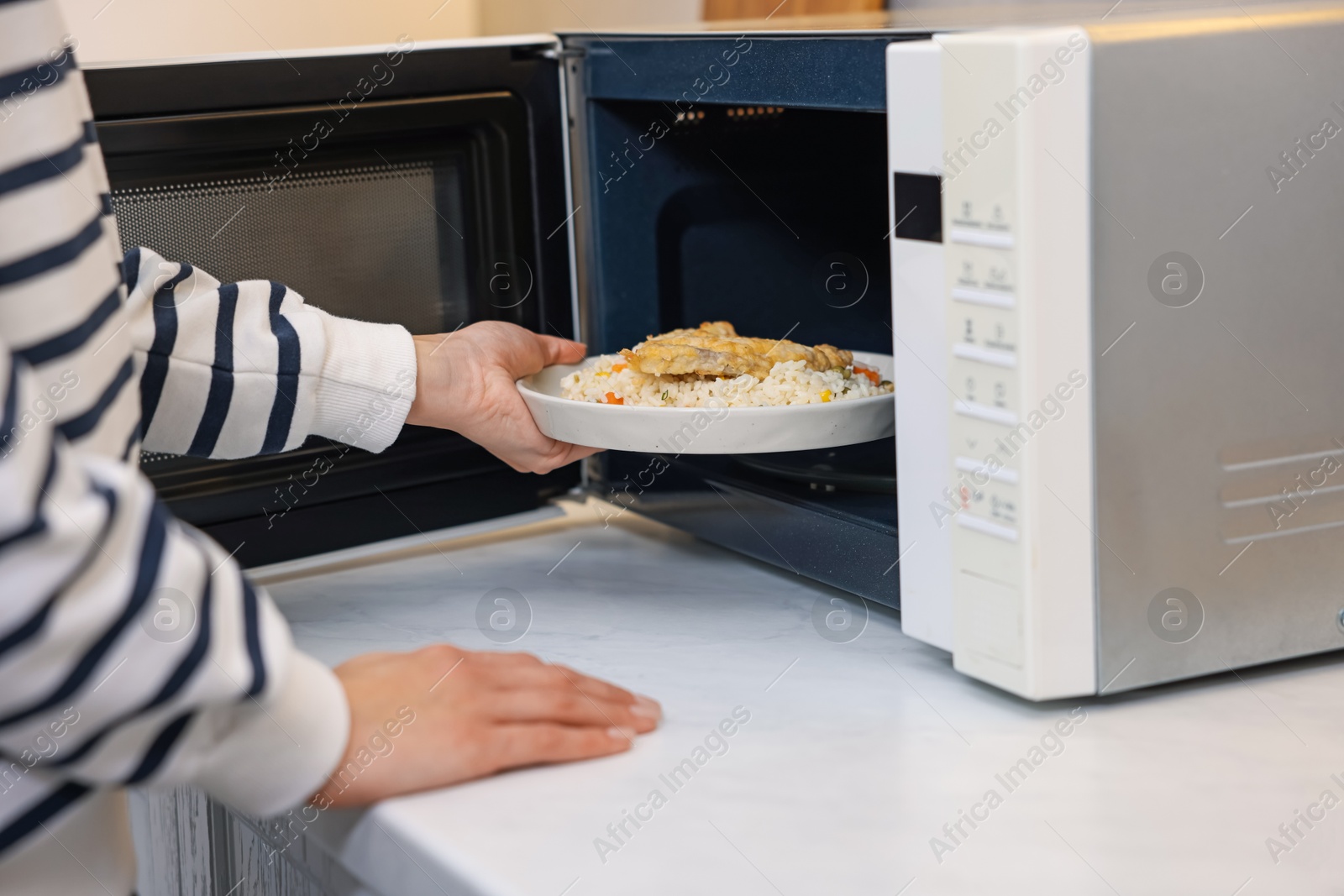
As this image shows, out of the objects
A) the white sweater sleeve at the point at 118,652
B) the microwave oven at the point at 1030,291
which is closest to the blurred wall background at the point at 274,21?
the microwave oven at the point at 1030,291

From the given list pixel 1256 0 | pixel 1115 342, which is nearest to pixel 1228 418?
pixel 1115 342

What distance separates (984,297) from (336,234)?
506mm

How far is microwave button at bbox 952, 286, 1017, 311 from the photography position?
1.87 feet

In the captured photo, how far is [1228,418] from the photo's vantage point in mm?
606

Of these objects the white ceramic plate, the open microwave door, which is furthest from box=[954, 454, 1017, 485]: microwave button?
the open microwave door

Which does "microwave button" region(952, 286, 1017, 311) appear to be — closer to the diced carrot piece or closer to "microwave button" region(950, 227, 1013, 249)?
"microwave button" region(950, 227, 1013, 249)

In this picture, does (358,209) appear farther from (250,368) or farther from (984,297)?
(984,297)

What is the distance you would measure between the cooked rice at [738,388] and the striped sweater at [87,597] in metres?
0.30

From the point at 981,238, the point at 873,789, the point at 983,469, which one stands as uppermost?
the point at 981,238

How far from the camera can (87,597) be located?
0.42 metres

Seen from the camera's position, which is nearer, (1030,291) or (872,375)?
(1030,291)

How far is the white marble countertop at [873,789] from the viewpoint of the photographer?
0.50m

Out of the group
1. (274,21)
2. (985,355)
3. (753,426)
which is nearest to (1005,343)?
(985,355)

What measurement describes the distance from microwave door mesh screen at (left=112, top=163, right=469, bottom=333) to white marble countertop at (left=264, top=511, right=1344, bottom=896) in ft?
0.88
